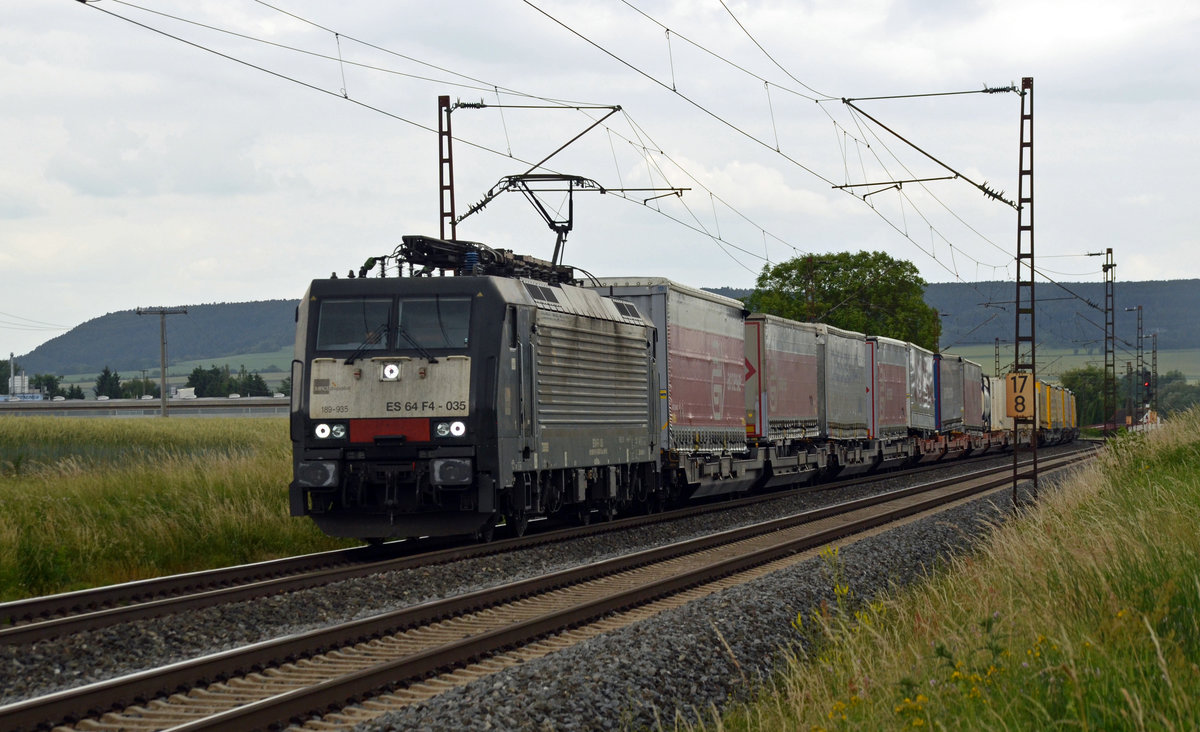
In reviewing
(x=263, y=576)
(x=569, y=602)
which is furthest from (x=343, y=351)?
(x=569, y=602)

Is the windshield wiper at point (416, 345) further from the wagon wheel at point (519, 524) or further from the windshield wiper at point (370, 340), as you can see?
the wagon wheel at point (519, 524)

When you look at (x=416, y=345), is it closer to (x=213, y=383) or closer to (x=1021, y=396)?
(x=1021, y=396)

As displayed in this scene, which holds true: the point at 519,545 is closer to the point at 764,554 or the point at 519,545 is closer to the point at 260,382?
the point at 764,554

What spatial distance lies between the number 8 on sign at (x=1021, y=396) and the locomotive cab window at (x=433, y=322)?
9799 mm

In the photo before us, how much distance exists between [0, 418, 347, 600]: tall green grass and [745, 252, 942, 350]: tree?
55772 millimetres

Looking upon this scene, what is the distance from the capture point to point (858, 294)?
7662 cm

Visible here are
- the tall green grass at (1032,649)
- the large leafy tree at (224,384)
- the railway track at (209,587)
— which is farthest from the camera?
the large leafy tree at (224,384)

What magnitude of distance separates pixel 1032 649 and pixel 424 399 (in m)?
9.73

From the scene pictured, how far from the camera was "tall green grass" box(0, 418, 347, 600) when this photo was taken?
13.7 metres

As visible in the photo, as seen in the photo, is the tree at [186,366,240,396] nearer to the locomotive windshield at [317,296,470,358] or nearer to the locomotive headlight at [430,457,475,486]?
the locomotive windshield at [317,296,470,358]

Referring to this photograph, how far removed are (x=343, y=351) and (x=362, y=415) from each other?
2.83ft

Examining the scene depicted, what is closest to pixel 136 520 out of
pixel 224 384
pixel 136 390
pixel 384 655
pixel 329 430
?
pixel 329 430

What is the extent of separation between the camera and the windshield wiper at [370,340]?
50.0 ft

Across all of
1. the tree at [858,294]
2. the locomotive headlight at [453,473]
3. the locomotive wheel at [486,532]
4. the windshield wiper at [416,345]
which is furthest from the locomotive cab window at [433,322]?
the tree at [858,294]
